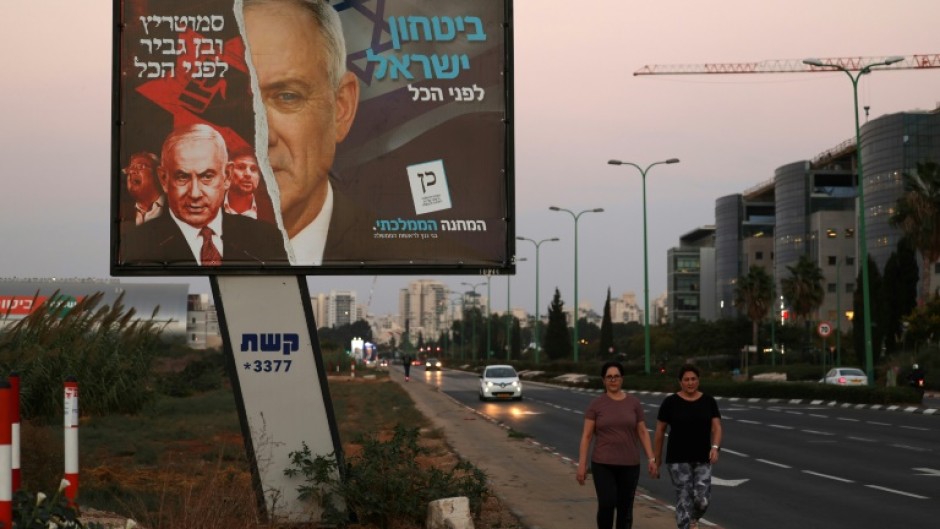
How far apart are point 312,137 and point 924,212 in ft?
206

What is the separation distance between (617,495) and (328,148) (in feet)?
13.9

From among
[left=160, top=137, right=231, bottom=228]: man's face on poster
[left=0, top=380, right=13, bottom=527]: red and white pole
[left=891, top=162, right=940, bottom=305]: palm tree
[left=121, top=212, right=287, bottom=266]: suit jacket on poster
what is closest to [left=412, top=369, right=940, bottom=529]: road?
[left=121, top=212, right=287, bottom=266]: suit jacket on poster

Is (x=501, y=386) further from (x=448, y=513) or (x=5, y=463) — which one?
(x=5, y=463)

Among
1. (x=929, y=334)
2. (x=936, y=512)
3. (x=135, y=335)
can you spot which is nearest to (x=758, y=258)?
(x=929, y=334)

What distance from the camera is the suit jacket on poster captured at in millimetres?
11789

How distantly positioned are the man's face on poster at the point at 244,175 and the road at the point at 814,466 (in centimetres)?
660

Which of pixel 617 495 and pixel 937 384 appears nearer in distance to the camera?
pixel 617 495

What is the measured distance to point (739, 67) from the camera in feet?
568

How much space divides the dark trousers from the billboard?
2294mm

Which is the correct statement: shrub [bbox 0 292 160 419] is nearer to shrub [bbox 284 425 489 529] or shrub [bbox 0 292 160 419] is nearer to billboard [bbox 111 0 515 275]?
billboard [bbox 111 0 515 275]

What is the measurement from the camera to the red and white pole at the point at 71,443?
7875 mm

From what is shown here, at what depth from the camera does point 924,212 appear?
6888cm

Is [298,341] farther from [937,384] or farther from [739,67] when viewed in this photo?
[739,67]

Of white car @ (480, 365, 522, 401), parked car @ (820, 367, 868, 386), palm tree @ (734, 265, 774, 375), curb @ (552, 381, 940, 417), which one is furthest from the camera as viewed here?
palm tree @ (734, 265, 774, 375)
